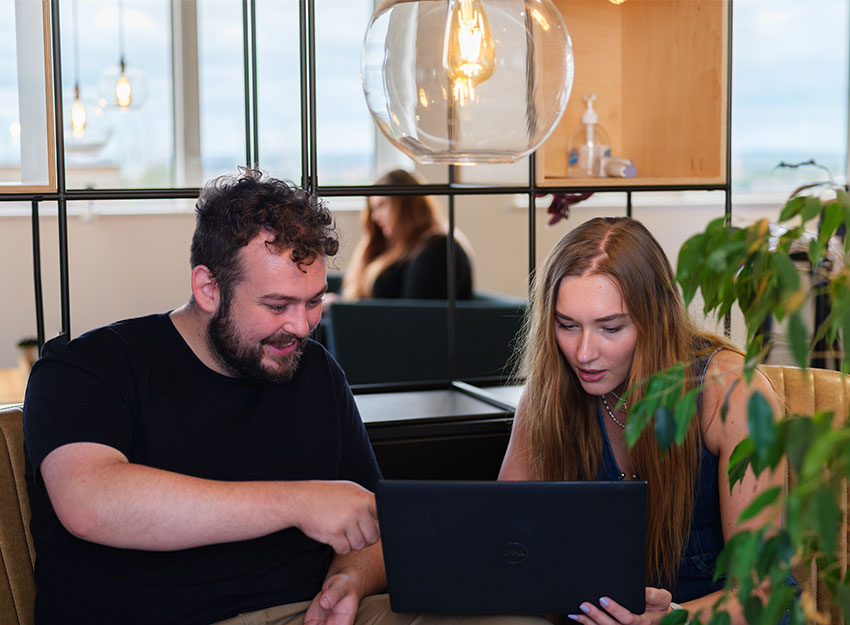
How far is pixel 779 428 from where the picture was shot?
28.4 inches

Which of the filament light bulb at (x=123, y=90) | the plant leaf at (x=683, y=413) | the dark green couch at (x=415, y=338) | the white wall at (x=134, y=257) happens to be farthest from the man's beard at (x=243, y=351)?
the filament light bulb at (x=123, y=90)

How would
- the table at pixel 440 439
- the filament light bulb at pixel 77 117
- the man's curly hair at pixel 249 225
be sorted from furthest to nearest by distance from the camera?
the filament light bulb at pixel 77 117
the table at pixel 440 439
the man's curly hair at pixel 249 225

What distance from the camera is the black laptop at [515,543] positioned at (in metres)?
1.30

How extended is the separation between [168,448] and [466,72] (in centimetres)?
76

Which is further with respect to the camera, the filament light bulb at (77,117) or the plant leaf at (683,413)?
the filament light bulb at (77,117)

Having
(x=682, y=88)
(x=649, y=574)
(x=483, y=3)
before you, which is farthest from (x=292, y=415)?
(x=682, y=88)

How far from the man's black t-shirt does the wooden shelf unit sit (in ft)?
2.88

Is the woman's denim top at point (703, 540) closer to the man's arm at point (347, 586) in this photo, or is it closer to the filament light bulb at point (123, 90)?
the man's arm at point (347, 586)

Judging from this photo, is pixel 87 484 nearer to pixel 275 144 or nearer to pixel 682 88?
pixel 682 88

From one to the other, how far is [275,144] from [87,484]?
15.5ft

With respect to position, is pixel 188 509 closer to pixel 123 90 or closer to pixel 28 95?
pixel 28 95

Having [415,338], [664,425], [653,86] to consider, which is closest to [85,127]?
[415,338]

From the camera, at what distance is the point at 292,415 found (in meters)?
1.68

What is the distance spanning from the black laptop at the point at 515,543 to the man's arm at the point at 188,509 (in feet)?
0.20
